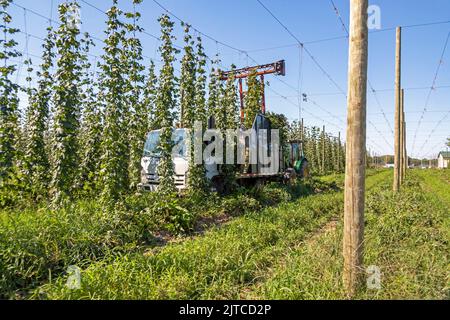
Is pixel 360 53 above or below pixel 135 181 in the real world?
above

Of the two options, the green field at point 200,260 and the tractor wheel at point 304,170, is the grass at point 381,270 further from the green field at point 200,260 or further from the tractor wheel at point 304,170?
the tractor wheel at point 304,170

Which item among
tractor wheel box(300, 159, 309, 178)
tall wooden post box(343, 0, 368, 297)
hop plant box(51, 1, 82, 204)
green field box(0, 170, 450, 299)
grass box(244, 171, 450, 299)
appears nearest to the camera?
grass box(244, 171, 450, 299)

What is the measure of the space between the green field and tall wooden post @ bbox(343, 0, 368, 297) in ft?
1.53

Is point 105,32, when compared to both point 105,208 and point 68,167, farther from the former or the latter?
point 105,208

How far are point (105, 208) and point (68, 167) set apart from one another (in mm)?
1330

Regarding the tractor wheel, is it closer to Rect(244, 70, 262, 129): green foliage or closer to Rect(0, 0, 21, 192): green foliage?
Rect(244, 70, 262, 129): green foliage

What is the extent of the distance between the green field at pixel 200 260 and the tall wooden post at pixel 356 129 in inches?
18.4

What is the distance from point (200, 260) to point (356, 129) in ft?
9.67

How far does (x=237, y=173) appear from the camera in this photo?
37.0ft

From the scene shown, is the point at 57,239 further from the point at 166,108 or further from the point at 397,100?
the point at 397,100

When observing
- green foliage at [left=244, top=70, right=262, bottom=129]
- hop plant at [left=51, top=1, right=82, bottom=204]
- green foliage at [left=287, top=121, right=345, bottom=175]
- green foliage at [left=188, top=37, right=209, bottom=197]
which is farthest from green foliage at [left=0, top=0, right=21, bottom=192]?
green foliage at [left=287, top=121, right=345, bottom=175]

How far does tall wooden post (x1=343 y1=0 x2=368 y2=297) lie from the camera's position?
3.65 meters

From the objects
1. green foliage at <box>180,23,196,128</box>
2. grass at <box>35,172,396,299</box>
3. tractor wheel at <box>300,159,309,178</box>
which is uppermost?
green foliage at <box>180,23,196,128</box>
